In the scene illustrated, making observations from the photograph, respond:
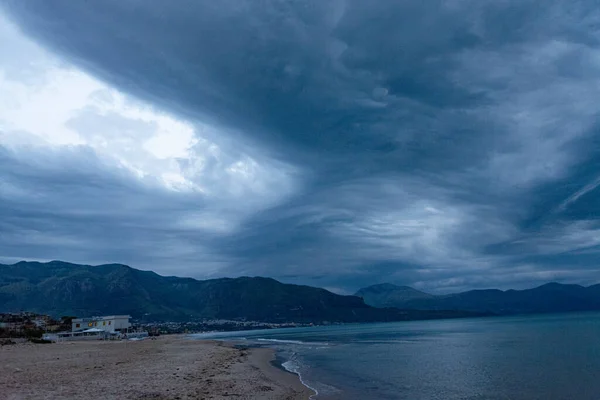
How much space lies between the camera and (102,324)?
11519 cm

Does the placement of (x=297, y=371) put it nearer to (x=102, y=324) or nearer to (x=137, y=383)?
(x=137, y=383)

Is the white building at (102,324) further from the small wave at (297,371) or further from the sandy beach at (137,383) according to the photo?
the sandy beach at (137,383)

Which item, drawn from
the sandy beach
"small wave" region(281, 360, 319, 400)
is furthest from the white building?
the sandy beach

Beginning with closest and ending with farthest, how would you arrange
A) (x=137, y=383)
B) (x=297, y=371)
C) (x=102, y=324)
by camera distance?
(x=137, y=383) < (x=297, y=371) < (x=102, y=324)

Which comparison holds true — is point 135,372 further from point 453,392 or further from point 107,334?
point 107,334

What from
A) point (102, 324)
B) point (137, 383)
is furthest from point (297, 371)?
point (102, 324)

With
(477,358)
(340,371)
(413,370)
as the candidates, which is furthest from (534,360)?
(340,371)

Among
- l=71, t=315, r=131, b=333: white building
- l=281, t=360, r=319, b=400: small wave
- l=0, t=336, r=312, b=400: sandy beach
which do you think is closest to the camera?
l=0, t=336, r=312, b=400: sandy beach

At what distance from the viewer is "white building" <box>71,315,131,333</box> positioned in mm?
106000

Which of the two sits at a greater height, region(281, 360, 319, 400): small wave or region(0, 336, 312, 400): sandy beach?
region(0, 336, 312, 400): sandy beach

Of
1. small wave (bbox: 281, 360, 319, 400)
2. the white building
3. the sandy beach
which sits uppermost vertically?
the white building

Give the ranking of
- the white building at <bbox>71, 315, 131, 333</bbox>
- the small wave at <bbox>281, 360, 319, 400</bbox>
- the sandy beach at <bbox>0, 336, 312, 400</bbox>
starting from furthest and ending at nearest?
1. the white building at <bbox>71, 315, 131, 333</bbox>
2. the small wave at <bbox>281, 360, 319, 400</bbox>
3. the sandy beach at <bbox>0, 336, 312, 400</bbox>

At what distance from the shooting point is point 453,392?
30.0m

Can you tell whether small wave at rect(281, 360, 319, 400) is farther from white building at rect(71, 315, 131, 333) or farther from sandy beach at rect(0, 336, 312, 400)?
white building at rect(71, 315, 131, 333)
